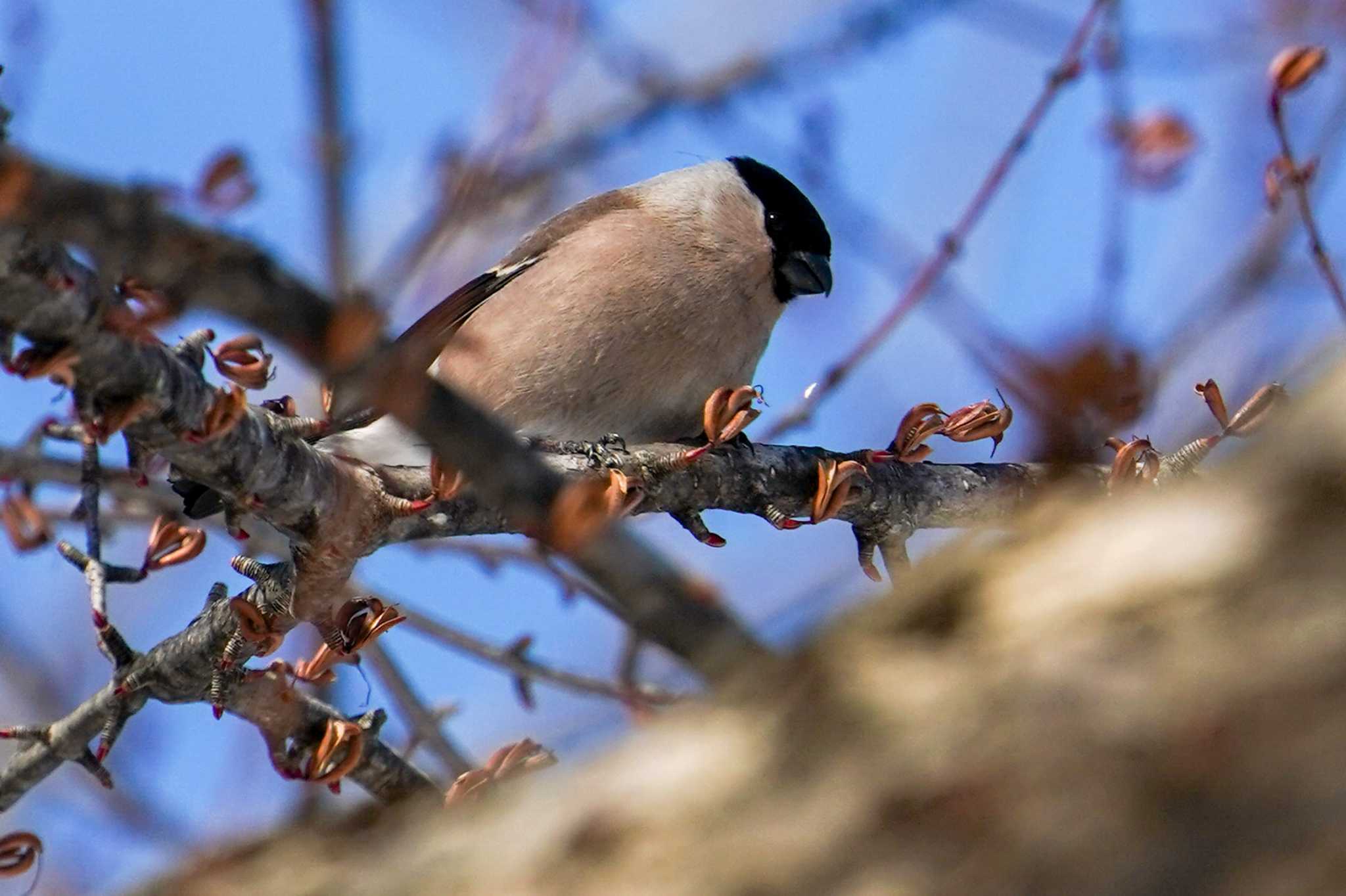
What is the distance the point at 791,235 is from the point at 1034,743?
4160 millimetres

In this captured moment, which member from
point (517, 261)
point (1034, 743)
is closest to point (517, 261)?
point (517, 261)

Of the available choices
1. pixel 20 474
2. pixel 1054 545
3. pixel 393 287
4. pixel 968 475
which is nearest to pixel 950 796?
pixel 1054 545

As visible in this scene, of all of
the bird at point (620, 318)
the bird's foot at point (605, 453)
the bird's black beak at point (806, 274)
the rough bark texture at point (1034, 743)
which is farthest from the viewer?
the bird's black beak at point (806, 274)

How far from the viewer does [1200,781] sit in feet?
2.68

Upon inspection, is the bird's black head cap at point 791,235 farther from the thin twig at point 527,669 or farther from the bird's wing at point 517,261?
the thin twig at point 527,669

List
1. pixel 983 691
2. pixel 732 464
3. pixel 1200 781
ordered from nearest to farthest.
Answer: pixel 1200 781 → pixel 983 691 → pixel 732 464

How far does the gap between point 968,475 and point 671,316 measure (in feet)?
4.57

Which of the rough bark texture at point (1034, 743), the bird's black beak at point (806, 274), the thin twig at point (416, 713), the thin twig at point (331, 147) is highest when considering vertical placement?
the bird's black beak at point (806, 274)

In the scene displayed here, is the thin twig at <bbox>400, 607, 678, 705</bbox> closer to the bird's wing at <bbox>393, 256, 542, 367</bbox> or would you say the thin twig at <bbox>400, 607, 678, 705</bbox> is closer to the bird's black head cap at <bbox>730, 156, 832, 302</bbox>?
the bird's wing at <bbox>393, 256, 542, 367</bbox>

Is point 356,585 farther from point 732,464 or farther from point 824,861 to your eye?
point 824,861

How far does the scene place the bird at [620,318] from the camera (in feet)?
13.1

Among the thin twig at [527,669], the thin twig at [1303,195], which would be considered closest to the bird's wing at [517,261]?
the thin twig at [527,669]

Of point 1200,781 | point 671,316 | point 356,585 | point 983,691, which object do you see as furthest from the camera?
point 671,316

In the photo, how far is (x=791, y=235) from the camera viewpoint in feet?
16.1
